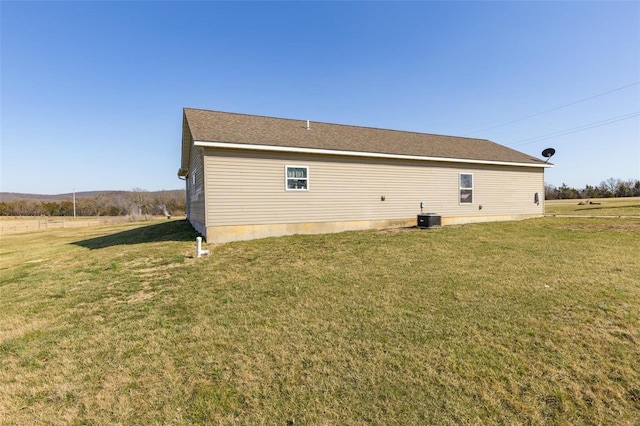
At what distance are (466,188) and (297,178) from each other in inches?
356

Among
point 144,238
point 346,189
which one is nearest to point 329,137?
point 346,189

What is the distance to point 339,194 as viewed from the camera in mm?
12211

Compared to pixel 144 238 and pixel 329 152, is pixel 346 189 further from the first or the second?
pixel 144 238

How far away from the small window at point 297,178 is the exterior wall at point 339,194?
16 centimetres

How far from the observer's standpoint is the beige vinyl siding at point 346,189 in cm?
1040

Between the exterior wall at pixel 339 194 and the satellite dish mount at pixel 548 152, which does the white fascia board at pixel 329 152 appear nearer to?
the exterior wall at pixel 339 194

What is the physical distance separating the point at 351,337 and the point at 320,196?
8269 mm

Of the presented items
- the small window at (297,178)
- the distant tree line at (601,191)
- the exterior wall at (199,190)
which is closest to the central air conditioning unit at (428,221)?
the small window at (297,178)

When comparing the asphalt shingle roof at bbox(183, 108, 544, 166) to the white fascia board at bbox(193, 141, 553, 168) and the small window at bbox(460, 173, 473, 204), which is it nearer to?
the white fascia board at bbox(193, 141, 553, 168)

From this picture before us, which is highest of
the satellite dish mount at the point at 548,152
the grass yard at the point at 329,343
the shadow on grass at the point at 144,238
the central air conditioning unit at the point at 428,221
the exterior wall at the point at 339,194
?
the satellite dish mount at the point at 548,152

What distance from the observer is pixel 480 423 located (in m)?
2.55

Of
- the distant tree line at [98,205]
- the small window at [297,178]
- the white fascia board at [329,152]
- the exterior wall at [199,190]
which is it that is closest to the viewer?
the white fascia board at [329,152]

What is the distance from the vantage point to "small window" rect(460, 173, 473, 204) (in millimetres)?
14977

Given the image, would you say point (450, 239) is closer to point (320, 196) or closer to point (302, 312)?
point (320, 196)
